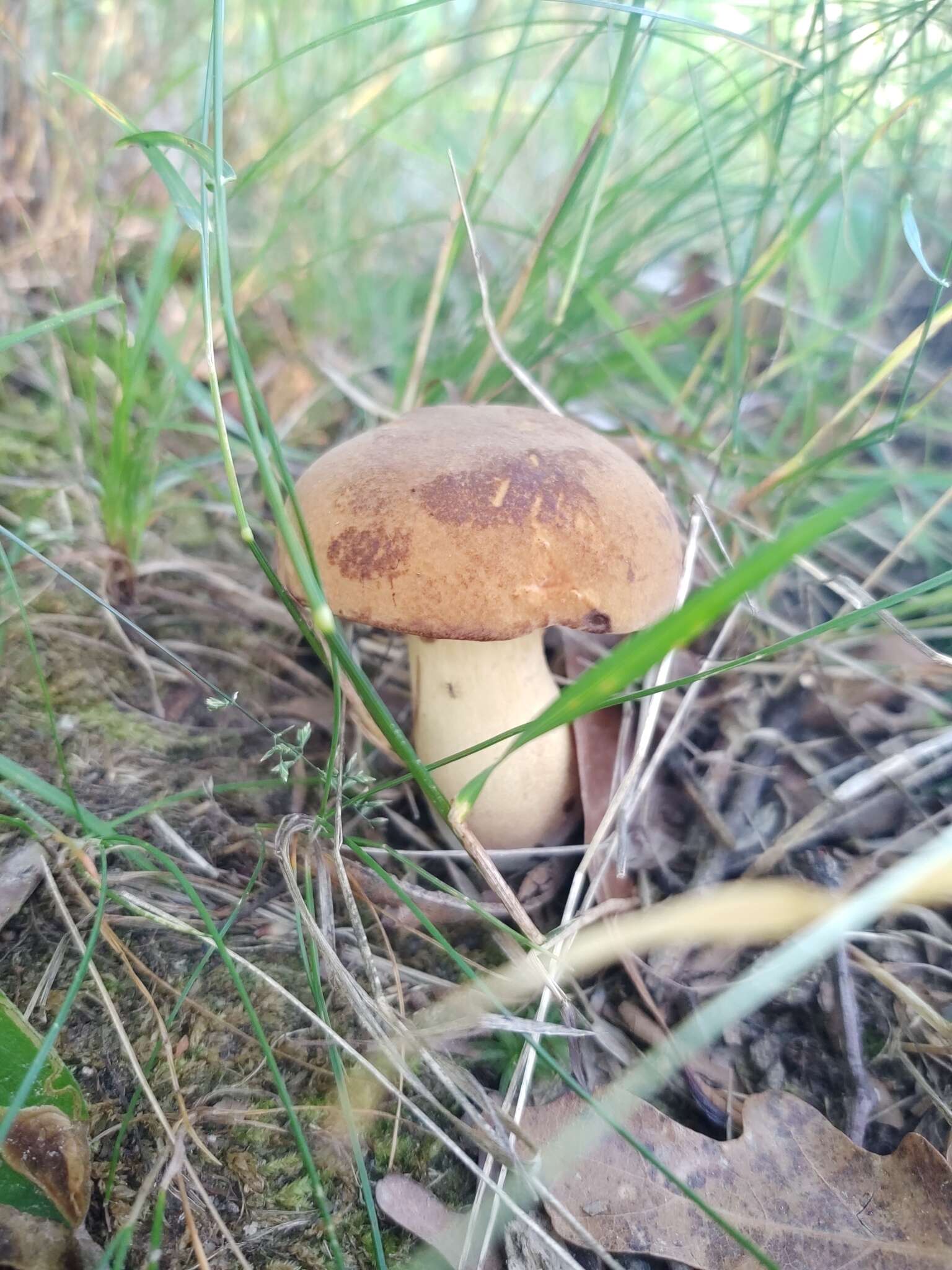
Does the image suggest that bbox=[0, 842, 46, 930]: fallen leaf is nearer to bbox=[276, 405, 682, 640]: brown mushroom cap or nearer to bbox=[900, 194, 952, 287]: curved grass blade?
bbox=[276, 405, 682, 640]: brown mushroom cap

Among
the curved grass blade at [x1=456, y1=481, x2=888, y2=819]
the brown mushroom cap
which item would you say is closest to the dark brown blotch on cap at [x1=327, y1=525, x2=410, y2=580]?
the brown mushroom cap

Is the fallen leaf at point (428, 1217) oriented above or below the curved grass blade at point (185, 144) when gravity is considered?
below

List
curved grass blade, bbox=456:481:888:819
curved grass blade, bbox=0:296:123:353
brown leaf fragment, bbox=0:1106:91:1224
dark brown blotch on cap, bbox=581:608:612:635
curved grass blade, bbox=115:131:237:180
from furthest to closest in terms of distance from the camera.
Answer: dark brown blotch on cap, bbox=581:608:612:635, curved grass blade, bbox=0:296:123:353, curved grass blade, bbox=115:131:237:180, brown leaf fragment, bbox=0:1106:91:1224, curved grass blade, bbox=456:481:888:819

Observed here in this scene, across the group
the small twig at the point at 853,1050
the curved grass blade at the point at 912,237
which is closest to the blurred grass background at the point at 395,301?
the curved grass blade at the point at 912,237

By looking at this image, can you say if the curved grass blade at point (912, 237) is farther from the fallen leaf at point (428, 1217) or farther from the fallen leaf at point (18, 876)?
the fallen leaf at point (18, 876)

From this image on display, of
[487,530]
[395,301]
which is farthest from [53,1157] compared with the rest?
[395,301]

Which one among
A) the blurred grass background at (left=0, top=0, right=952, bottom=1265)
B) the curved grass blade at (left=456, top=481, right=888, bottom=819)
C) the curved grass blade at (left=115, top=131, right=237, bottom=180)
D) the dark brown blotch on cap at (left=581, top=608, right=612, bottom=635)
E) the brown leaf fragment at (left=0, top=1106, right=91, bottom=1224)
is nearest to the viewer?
the curved grass blade at (left=456, top=481, right=888, bottom=819)

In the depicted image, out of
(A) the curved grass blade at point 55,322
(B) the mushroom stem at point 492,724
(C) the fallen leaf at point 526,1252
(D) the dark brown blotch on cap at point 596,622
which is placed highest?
(A) the curved grass blade at point 55,322

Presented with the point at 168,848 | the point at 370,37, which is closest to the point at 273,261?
the point at 370,37
